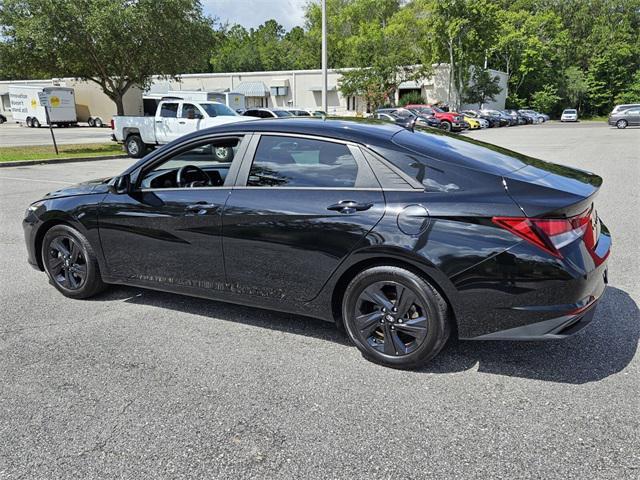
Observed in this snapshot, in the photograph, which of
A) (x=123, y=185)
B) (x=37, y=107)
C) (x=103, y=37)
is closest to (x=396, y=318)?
(x=123, y=185)

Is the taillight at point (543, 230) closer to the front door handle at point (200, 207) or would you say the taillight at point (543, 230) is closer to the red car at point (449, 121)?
the front door handle at point (200, 207)

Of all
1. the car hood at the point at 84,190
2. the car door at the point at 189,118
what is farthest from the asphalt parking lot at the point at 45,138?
the car hood at the point at 84,190

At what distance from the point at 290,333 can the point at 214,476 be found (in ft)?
5.41

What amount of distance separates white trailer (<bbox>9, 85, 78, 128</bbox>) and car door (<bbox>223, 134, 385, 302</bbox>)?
4150cm

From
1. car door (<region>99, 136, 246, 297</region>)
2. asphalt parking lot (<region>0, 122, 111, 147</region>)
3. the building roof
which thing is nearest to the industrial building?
the building roof

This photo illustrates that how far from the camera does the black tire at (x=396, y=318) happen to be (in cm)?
324

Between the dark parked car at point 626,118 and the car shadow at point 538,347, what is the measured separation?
1554 inches

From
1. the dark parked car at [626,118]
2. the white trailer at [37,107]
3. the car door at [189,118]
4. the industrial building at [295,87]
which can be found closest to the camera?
the car door at [189,118]

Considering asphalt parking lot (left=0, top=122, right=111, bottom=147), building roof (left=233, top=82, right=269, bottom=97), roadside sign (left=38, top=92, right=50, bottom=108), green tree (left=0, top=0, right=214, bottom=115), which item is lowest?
asphalt parking lot (left=0, top=122, right=111, bottom=147)

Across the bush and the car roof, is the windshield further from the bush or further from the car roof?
the bush

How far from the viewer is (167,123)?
18859mm

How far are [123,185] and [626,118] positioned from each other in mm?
41914

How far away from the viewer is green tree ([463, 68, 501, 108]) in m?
55.7

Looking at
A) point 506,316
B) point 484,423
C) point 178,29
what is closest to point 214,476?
point 484,423
